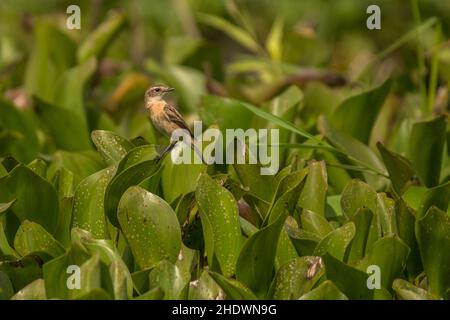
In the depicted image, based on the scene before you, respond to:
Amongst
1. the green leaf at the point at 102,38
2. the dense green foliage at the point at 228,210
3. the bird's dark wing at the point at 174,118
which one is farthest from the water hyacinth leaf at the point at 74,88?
the bird's dark wing at the point at 174,118

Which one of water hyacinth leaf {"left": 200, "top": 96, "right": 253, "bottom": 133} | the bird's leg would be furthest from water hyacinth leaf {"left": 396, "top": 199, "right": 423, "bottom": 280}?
water hyacinth leaf {"left": 200, "top": 96, "right": 253, "bottom": 133}

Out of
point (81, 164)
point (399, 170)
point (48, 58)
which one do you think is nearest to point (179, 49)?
point (48, 58)

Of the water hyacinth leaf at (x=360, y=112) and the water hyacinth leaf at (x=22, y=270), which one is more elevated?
the water hyacinth leaf at (x=360, y=112)

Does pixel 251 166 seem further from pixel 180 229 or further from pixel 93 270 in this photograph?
pixel 93 270

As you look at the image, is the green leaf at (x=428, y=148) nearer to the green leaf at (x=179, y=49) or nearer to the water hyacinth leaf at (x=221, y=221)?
the water hyacinth leaf at (x=221, y=221)

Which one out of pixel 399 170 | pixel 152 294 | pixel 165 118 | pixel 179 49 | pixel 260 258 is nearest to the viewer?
pixel 152 294

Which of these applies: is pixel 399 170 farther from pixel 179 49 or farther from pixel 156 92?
pixel 179 49
